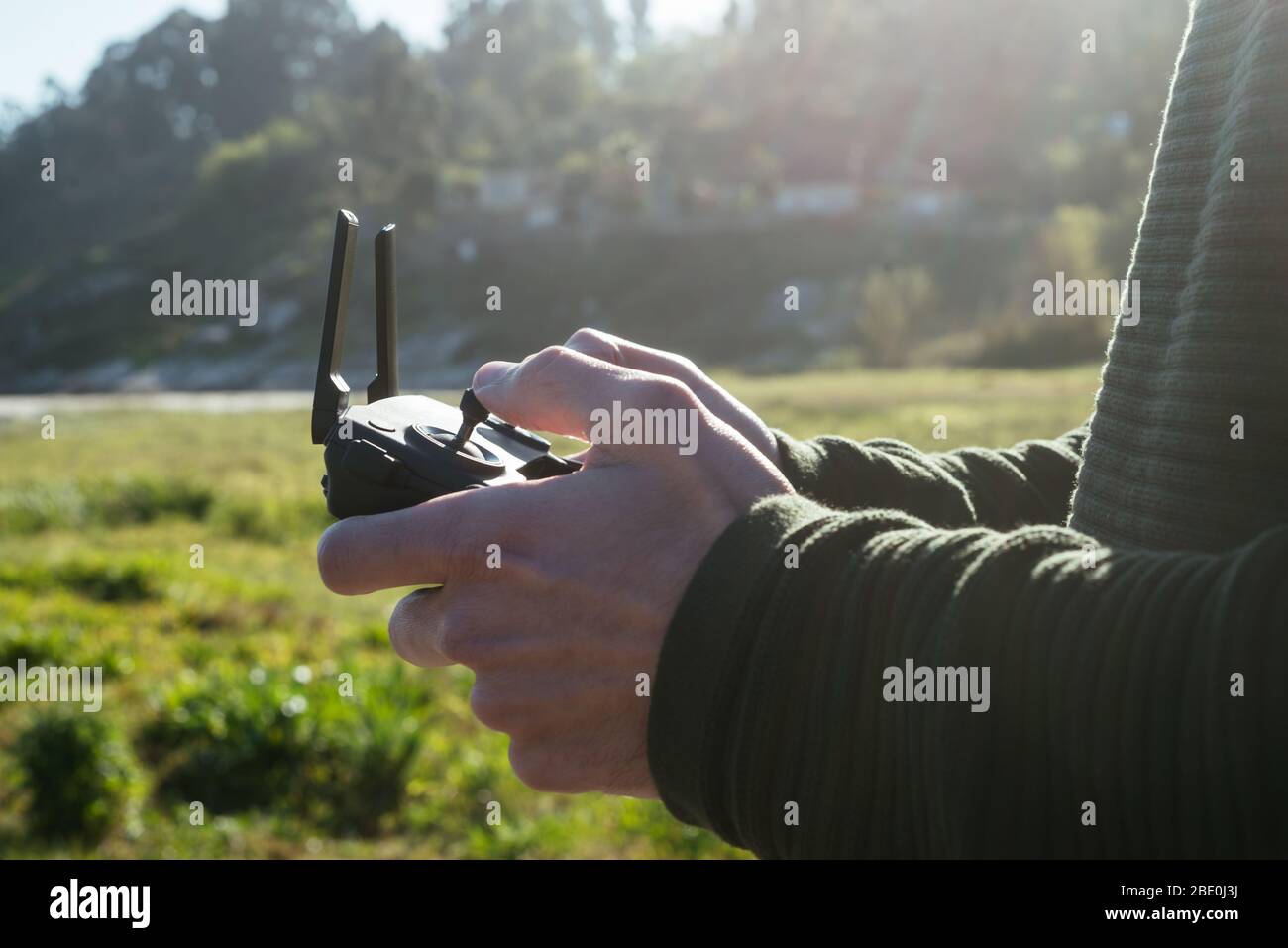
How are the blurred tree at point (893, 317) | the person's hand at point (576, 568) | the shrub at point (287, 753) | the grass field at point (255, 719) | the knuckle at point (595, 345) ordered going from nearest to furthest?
the person's hand at point (576, 568)
the knuckle at point (595, 345)
the grass field at point (255, 719)
the shrub at point (287, 753)
the blurred tree at point (893, 317)

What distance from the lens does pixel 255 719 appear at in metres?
5.71

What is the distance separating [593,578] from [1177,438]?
0.66 meters

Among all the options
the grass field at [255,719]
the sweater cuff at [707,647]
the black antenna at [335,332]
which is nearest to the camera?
the sweater cuff at [707,647]

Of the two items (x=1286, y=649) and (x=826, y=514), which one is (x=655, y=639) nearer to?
(x=826, y=514)

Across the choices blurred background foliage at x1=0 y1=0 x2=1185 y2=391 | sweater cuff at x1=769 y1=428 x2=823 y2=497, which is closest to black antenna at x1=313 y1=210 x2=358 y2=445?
sweater cuff at x1=769 y1=428 x2=823 y2=497

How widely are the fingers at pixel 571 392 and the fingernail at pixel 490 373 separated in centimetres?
4

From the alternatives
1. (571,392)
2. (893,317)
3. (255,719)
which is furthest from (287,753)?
(893,317)

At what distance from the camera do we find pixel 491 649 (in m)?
1.31

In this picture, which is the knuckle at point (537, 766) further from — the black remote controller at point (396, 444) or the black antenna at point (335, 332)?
the black antenna at point (335, 332)

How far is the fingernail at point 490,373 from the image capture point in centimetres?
149

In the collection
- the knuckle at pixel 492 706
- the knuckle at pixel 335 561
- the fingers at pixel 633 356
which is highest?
the fingers at pixel 633 356

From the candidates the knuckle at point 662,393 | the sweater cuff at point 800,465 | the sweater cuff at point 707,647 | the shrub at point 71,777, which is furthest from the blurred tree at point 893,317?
the sweater cuff at point 707,647

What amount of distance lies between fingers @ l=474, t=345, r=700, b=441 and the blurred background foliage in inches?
876

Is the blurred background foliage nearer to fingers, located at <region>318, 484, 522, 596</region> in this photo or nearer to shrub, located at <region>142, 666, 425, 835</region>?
shrub, located at <region>142, 666, 425, 835</region>
